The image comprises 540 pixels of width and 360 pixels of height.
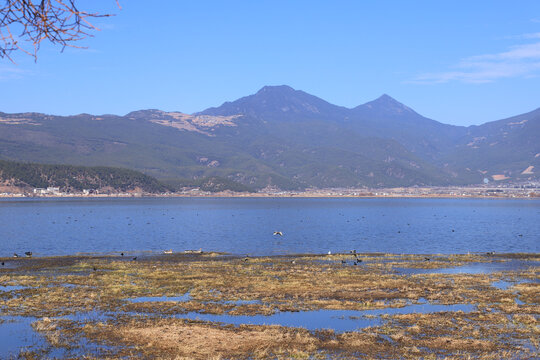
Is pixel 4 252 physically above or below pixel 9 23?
below

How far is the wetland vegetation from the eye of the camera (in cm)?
2497

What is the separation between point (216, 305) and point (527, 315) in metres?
19.0

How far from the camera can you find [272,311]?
109 feet

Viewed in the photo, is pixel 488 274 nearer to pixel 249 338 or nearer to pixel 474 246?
pixel 249 338

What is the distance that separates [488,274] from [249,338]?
32.2 metres

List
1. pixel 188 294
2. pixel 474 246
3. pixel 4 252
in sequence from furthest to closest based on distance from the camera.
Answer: pixel 474 246 → pixel 4 252 → pixel 188 294

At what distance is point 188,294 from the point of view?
3981cm

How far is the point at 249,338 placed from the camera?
2648cm

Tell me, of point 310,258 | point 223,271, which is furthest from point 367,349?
point 310,258

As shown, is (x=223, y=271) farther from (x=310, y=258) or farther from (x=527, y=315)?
(x=527, y=315)

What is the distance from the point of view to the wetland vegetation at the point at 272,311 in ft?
81.9

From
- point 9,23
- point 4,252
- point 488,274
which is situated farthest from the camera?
point 4,252

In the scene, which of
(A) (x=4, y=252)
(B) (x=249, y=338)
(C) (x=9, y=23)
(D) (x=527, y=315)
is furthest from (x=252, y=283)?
(A) (x=4, y=252)

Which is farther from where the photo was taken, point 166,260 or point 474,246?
point 474,246
